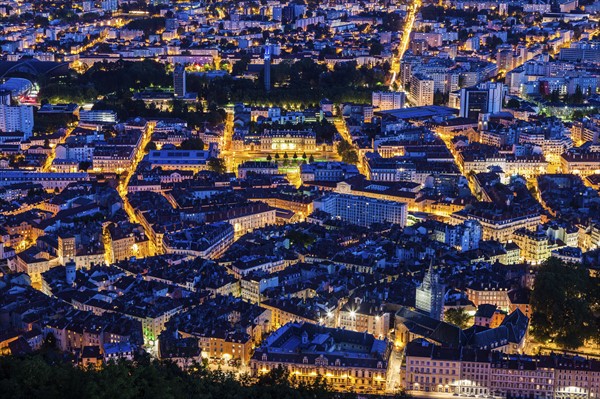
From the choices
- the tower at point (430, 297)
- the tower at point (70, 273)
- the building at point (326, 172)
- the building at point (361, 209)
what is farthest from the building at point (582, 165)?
the tower at point (70, 273)

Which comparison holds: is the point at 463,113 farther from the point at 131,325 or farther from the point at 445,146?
the point at 131,325

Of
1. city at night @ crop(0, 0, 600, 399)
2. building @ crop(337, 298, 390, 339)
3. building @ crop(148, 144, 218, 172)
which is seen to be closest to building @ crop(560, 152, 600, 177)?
city at night @ crop(0, 0, 600, 399)

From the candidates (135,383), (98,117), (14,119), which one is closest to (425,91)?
(98,117)

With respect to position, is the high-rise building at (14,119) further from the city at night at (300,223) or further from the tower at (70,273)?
the tower at (70,273)

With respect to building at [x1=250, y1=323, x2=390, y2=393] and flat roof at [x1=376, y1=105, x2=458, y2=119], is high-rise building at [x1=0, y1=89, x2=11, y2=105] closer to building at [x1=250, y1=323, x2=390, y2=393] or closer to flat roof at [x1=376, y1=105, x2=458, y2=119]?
flat roof at [x1=376, y1=105, x2=458, y2=119]

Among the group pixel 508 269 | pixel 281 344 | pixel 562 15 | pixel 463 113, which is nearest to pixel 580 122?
pixel 463 113

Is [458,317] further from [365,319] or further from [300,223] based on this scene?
[300,223]
